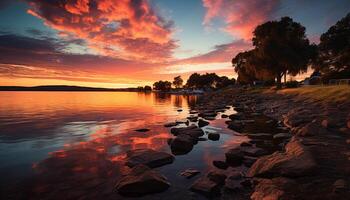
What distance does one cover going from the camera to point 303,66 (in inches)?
2029

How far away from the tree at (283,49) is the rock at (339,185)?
155ft

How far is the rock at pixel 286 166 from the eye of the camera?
7.45 meters

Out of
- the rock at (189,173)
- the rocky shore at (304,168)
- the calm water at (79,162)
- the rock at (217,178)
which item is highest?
the rocky shore at (304,168)

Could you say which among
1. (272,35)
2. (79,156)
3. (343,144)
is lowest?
(79,156)

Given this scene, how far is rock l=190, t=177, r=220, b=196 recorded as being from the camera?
24.1ft

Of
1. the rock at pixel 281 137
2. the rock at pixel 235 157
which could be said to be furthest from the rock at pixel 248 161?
the rock at pixel 281 137

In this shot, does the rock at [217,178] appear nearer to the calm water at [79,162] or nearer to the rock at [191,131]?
the calm water at [79,162]

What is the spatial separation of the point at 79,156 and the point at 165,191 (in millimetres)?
6551

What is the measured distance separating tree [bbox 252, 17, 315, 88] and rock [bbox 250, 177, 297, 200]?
155ft

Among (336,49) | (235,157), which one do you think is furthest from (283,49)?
(235,157)

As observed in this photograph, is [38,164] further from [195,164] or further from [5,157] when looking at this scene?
[195,164]

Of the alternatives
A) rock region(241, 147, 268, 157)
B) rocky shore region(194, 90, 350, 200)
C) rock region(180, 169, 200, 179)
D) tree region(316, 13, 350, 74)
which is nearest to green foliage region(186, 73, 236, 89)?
tree region(316, 13, 350, 74)

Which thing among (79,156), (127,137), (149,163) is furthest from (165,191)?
(127,137)

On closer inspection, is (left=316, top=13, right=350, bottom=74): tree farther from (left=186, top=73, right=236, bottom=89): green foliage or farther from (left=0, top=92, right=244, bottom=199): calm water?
(left=186, top=73, right=236, bottom=89): green foliage
